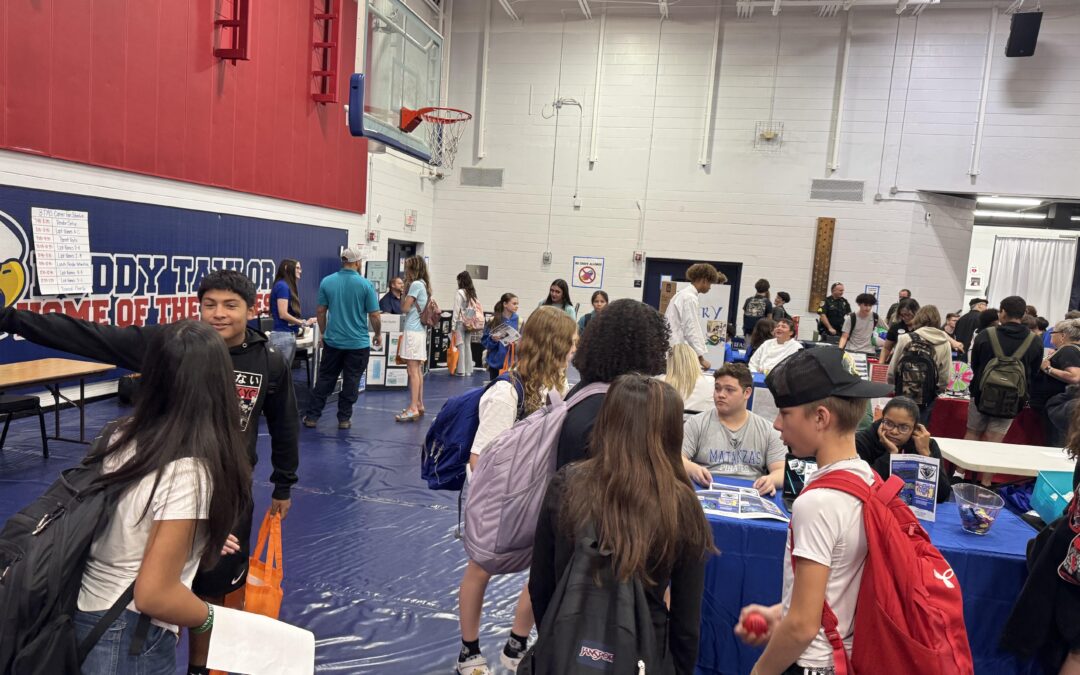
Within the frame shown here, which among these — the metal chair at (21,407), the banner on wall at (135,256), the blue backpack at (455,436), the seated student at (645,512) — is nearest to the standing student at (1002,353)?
the blue backpack at (455,436)

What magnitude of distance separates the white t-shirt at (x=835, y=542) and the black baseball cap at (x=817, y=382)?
0.16 m

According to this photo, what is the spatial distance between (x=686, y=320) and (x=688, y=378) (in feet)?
2.79

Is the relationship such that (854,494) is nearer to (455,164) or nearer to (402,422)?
(402,422)

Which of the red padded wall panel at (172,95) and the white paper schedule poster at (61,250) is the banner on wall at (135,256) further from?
the red padded wall panel at (172,95)

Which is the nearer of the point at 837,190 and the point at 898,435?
the point at 898,435

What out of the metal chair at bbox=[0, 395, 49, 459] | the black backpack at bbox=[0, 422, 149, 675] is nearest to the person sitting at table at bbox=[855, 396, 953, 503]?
the black backpack at bbox=[0, 422, 149, 675]

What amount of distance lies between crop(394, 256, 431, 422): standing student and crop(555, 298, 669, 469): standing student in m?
4.87

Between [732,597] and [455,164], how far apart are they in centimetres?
1182

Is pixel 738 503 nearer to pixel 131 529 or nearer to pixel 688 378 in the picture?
pixel 131 529

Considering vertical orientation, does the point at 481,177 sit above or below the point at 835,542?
above

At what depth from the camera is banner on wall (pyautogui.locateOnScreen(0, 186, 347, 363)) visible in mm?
5414

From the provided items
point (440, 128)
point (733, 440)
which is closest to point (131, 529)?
point (733, 440)

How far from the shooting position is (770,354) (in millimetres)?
6348

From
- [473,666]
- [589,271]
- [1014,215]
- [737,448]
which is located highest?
[1014,215]
